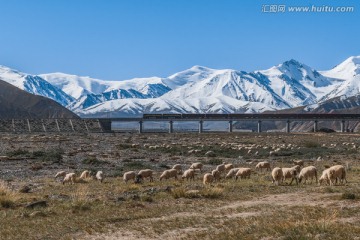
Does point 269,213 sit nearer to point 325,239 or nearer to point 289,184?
point 325,239

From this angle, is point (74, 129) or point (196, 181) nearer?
point (196, 181)

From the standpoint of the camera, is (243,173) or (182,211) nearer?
(182,211)

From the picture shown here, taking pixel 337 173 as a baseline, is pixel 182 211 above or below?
below

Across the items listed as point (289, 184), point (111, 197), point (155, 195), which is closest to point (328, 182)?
point (289, 184)

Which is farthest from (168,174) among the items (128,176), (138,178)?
(128,176)

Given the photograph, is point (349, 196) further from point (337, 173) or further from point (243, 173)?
point (243, 173)

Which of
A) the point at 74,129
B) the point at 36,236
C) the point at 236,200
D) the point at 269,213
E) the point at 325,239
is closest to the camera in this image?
the point at 325,239

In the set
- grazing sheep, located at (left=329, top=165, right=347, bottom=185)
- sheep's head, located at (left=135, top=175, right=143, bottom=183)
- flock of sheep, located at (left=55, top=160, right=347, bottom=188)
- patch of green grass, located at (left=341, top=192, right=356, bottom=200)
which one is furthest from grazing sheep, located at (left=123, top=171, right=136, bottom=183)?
patch of green grass, located at (left=341, top=192, right=356, bottom=200)

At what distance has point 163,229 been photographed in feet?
49.9

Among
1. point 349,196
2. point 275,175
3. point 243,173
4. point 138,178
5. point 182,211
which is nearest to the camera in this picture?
point 182,211

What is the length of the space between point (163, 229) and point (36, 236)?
3.54m

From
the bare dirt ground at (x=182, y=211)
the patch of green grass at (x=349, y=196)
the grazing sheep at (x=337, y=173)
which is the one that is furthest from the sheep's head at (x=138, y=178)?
the patch of green grass at (x=349, y=196)

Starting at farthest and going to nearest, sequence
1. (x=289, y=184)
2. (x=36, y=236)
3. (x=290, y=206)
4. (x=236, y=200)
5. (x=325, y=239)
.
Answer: (x=289, y=184), (x=236, y=200), (x=290, y=206), (x=36, y=236), (x=325, y=239)

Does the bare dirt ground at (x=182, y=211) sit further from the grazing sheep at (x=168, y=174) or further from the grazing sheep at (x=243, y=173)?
the grazing sheep at (x=168, y=174)
